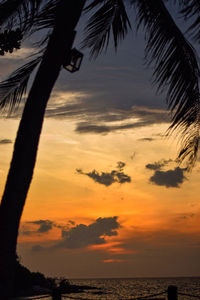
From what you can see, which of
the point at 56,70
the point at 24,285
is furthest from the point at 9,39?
the point at 24,285

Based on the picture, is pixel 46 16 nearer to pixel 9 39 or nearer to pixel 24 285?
pixel 9 39

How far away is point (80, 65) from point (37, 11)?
1381 millimetres

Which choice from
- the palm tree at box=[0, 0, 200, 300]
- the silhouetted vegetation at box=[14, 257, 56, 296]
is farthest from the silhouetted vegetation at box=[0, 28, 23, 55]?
the silhouetted vegetation at box=[14, 257, 56, 296]

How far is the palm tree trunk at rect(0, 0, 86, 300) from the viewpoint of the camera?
15.8 feet

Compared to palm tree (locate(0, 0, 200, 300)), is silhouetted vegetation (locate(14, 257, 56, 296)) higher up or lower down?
lower down

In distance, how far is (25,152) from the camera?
16.4ft

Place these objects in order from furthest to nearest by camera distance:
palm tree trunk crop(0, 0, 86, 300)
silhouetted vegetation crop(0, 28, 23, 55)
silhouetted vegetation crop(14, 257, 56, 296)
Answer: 1. silhouetted vegetation crop(14, 257, 56, 296)
2. silhouetted vegetation crop(0, 28, 23, 55)
3. palm tree trunk crop(0, 0, 86, 300)

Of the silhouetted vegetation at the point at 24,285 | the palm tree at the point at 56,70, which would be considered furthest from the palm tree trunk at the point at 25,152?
the silhouetted vegetation at the point at 24,285

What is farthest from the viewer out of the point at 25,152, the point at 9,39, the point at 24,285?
the point at 24,285

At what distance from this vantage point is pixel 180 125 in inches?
256

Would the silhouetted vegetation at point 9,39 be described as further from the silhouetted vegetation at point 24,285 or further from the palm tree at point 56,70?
the silhouetted vegetation at point 24,285

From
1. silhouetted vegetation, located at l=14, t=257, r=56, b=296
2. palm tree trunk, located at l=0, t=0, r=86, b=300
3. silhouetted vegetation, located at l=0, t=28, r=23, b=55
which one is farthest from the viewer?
silhouetted vegetation, located at l=14, t=257, r=56, b=296

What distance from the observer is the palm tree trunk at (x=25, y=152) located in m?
4.82

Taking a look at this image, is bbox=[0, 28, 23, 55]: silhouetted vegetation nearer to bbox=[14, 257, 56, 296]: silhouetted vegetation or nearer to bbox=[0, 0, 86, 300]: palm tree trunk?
bbox=[0, 0, 86, 300]: palm tree trunk
